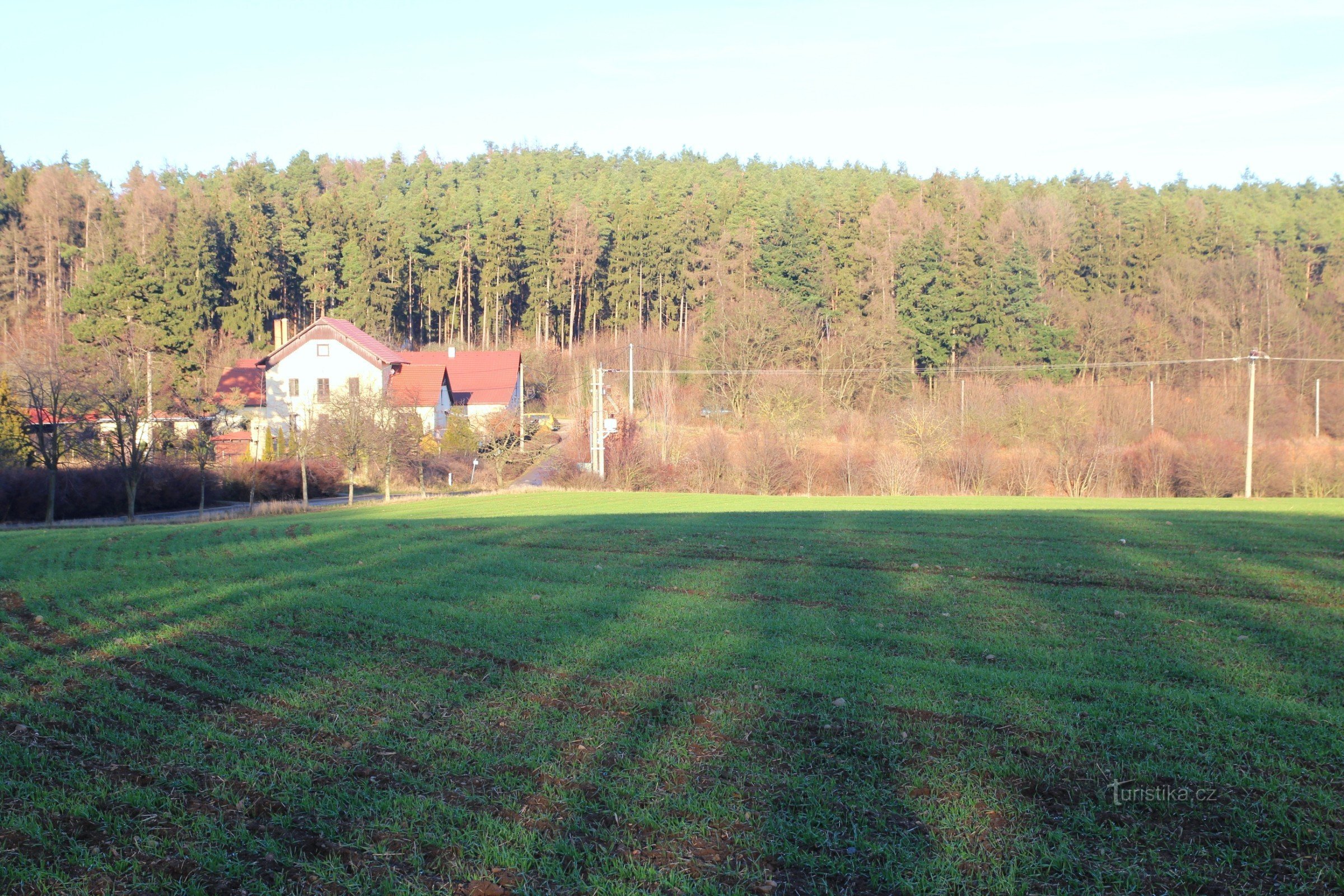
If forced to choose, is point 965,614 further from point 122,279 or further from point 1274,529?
point 122,279

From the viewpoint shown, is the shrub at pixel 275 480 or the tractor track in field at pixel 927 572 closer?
the tractor track in field at pixel 927 572

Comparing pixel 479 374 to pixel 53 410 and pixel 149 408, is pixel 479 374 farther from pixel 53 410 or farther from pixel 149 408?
pixel 53 410

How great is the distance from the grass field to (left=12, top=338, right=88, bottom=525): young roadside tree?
24.7 m

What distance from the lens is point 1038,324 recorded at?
64.7m

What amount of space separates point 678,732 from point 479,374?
203 feet

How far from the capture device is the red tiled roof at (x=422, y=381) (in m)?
57.3

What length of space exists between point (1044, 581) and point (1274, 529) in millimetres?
9020

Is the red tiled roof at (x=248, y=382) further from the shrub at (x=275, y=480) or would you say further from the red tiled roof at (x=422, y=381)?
the shrub at (x=275, y=480)

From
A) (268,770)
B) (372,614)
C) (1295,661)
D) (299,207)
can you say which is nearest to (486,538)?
(372,614)

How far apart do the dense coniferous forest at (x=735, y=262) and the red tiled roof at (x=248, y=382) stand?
12.8 feet

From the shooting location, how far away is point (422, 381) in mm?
59969

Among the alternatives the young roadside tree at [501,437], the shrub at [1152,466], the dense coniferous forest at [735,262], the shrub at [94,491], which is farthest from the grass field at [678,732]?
the dense coniferous forest at [735,262]

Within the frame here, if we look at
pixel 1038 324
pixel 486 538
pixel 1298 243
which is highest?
pixel 1298 243

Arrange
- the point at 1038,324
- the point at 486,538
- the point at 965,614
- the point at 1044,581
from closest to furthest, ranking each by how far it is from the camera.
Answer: the point at 965,614 < the point at 1044,581 < the point at 486,538 < the point at 1038,324
